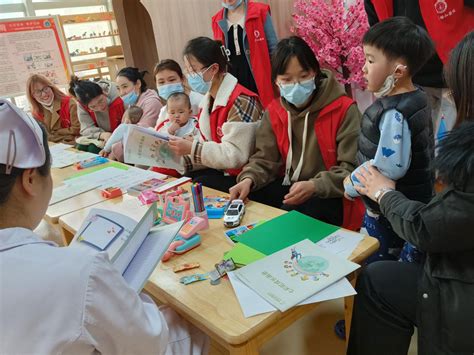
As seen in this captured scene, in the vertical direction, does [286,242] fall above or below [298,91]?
below

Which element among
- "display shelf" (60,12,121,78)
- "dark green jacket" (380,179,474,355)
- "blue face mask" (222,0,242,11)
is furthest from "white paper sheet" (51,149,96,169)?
"display shelf" (60,12,121,78)

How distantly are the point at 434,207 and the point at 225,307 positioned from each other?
54cm

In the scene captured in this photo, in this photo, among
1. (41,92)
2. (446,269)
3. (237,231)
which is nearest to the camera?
(446,269)

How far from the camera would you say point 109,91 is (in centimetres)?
330

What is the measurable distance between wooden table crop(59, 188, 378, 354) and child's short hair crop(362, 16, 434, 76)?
0.64 m

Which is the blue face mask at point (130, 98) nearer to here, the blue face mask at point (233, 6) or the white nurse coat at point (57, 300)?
the blue face mask at point (233, 6)

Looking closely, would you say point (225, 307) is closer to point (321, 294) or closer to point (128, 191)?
point (321, 294)

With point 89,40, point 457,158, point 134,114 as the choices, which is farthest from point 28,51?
point 457,158

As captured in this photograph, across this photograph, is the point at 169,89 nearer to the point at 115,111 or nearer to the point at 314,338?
the point at 115,111

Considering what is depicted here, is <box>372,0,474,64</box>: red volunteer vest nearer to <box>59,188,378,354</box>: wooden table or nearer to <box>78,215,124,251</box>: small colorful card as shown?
<box>59,188,378,354</box>: wooden table

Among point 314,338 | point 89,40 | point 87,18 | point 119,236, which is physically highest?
point 87,18

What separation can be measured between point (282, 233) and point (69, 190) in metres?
1.18

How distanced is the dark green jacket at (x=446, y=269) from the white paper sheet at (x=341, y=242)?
0.15m

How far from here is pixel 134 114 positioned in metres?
2.96
